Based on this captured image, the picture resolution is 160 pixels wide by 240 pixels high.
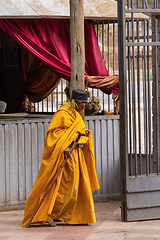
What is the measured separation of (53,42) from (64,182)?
2.42m

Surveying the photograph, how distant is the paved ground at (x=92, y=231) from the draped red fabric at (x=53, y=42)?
7.48 feet

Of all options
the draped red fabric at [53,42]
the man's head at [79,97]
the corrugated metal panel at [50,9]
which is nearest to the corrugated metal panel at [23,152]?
the draped red fabric at [53,42]

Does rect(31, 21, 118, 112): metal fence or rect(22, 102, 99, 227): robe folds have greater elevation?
rect(31, 21, 118, 112): metal fence

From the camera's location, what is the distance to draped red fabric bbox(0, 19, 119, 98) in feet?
22.4

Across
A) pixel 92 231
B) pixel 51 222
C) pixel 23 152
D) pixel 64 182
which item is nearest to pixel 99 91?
pixel 23 152

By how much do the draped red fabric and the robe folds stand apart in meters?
1.55

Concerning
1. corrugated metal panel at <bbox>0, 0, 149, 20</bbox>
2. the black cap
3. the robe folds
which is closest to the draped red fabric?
corrugated metal panel at <bbox>0, 0, 149, 20</bbox>

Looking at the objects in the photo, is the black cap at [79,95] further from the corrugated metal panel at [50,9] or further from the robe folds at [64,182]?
the corrugated metal panel at [50,9]

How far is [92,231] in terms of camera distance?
5.21m

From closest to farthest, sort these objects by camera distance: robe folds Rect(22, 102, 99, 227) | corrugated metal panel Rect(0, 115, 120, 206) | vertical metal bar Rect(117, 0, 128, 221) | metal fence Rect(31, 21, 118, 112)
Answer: robe folds Rect(22, 102, 99, 227), vertical metal bar Rect(117, 0, 128, 221), corrugated metal panel Rect(0, 115, 120, 206), metal fence Rect(31, 21, 118, 112)

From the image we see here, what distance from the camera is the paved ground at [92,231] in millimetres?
4941

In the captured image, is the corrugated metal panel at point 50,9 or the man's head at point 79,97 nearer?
the man's head at point 79,97

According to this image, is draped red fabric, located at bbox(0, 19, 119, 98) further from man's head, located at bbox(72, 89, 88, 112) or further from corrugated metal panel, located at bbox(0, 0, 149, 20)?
man's head, located at bbox(72, 89, 88, 112)

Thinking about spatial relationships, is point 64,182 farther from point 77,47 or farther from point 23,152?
point 77,47
